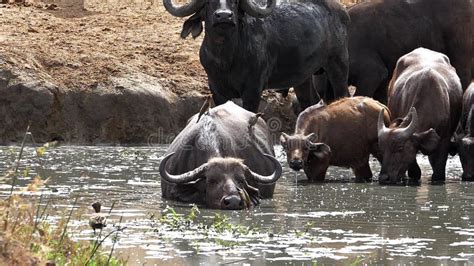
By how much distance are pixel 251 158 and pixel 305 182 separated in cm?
247

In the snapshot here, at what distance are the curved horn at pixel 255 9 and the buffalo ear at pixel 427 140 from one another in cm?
279

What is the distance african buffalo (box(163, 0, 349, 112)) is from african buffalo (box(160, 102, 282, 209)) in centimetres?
300

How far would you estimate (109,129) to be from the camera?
2159cm

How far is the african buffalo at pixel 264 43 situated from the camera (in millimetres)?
16797

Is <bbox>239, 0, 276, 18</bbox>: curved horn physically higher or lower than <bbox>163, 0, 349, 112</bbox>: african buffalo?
higher

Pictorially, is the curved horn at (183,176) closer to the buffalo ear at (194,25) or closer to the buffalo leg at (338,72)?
the buffalo ear at (194,25)

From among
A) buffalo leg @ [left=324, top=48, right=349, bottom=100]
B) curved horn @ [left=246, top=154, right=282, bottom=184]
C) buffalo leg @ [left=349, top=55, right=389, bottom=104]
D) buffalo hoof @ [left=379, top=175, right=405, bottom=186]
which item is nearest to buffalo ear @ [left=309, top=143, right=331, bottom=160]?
buffalo hoof @ [left=379, top=175, right=405, bottom=186]

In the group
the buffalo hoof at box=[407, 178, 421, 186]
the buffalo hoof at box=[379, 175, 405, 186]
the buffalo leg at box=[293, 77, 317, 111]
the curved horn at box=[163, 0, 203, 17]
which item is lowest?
the buffalo leg at box=[293, 77, 317, 111]

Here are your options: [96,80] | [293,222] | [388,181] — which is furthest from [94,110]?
[293,222]

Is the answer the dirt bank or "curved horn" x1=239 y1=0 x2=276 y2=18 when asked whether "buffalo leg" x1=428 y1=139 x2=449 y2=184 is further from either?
the dirt bank

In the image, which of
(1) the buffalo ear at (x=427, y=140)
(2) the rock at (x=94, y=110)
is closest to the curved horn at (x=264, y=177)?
(1) the buffalo ear at (x=427, y=140)

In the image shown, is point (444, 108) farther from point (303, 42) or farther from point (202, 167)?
point (202, 167)

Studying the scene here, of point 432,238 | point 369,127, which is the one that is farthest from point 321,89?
point 432,238

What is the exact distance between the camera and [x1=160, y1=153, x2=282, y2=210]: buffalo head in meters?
11.9
